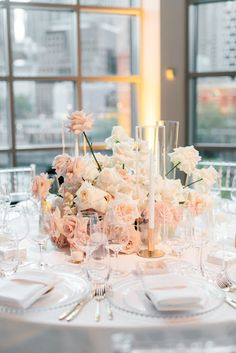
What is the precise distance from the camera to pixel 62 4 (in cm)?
594

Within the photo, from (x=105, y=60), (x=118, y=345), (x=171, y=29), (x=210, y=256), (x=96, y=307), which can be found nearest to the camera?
(x=118, y=345)

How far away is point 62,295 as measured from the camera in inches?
58.9

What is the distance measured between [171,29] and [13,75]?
199 centimetres

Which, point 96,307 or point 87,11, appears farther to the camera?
point 87,11

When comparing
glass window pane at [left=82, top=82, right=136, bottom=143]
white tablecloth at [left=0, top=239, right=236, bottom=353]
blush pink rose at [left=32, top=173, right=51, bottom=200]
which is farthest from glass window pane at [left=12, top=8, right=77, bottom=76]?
white tablecloth at [left=0, top=239, right=236, bottom=353]

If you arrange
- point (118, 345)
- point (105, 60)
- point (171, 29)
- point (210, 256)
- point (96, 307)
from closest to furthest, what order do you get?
1. point (118, 345)
2. point (96, 307)
3. point (210, 256)
4. point (171, 29)
5. point (105, 60)

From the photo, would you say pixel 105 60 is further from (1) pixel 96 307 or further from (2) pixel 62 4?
(1) pixel 96 307

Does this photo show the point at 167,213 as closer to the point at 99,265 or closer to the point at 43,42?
the point at 99,265

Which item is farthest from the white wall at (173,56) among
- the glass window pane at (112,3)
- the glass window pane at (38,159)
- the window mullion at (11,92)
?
the window mullion at (11,92)

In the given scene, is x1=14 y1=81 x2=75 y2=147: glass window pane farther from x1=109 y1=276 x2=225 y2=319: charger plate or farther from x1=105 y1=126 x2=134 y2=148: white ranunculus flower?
x1=109 y1=276 x2=225 y2=319: charger plate

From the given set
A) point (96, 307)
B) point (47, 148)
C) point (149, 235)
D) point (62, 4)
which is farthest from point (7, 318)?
point (62, 4)

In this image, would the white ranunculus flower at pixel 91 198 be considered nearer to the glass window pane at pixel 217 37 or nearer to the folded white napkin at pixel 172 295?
the folded white napkin at pixel 172 295

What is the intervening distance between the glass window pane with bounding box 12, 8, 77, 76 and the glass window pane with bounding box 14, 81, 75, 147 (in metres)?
0.17

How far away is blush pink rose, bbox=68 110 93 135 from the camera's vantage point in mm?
2016
